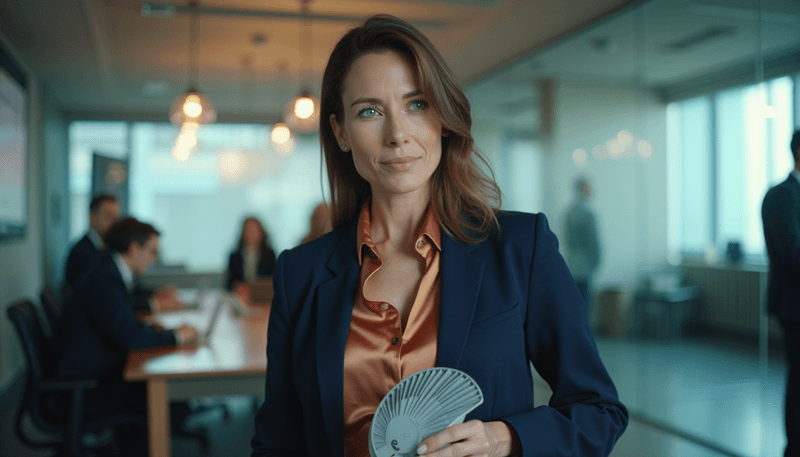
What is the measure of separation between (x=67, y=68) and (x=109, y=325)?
16.6 feet

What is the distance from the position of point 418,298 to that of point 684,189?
3.40m

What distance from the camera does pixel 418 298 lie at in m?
1.14

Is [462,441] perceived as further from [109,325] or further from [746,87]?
[746,87]

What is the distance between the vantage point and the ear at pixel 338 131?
126 cm

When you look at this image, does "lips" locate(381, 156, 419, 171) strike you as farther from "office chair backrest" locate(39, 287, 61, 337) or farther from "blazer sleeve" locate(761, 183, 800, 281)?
"office chair backrest" locate(39, 287, 61, 337)

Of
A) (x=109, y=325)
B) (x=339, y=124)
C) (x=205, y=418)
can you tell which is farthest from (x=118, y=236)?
(x=339, y=124)

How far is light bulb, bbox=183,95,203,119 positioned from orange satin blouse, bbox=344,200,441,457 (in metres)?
3.37

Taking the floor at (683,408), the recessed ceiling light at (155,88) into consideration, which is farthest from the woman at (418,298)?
the recessed ceiling light at (155,88)

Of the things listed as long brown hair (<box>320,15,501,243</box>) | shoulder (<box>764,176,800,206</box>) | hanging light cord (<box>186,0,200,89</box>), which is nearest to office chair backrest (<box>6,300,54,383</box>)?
hanging light cord (<box>186,0,200,89</box>)

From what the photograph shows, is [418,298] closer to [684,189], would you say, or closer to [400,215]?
[400,215]

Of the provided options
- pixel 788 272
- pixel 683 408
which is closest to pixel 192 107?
pixel 788 272

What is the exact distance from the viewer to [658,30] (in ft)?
13.4

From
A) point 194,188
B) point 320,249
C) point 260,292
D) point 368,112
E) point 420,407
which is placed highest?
point 194,188

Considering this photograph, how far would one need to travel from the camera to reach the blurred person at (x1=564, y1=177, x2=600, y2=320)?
191 inches
